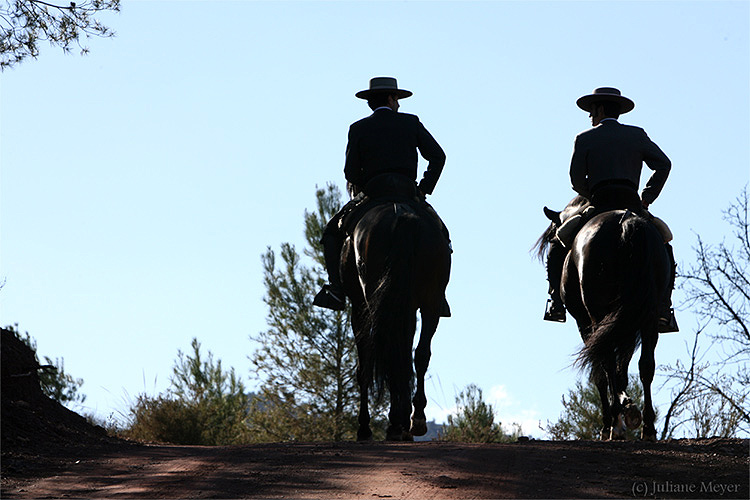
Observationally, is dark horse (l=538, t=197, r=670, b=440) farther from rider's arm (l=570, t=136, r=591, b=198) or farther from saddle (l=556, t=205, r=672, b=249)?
rider's arm (l=570, t=136, r=591, b=198)

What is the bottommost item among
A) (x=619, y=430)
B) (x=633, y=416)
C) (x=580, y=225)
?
(x=619, y=430)

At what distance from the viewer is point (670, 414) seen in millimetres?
16000

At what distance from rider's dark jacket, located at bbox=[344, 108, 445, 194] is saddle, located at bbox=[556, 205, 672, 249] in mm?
1555

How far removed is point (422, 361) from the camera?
11914 millimetres

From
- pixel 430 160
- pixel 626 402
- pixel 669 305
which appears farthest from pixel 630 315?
pixel 430 160

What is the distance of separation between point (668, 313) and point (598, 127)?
2261 mm

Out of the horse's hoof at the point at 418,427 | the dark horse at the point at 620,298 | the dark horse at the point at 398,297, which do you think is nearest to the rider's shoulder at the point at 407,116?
the dark horse at the point at 398,297

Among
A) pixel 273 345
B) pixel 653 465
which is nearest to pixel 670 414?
pixel 653 465

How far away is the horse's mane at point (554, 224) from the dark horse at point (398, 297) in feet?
7.04

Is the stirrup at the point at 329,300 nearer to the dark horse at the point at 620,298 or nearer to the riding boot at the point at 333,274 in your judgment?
the riding boot at the point at 333,274

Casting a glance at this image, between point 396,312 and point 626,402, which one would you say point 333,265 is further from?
point 626,402

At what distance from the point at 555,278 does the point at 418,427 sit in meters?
3.39

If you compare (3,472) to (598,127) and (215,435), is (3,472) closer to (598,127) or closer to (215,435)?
(598,127)

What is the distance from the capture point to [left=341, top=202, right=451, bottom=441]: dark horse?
1112 cm
